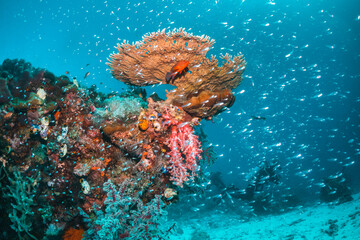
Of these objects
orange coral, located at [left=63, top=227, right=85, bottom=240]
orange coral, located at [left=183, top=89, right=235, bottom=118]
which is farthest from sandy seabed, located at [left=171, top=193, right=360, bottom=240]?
orange coral, located at [left=183, top=89, right=235, bottom=118]

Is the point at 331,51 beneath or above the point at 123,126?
above

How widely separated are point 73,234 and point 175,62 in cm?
507

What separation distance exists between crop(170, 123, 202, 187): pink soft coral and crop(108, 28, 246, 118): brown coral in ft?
2.23

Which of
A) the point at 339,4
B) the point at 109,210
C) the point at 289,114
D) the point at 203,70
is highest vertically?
the point at 339,4

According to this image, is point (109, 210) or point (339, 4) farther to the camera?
point (339, 4)

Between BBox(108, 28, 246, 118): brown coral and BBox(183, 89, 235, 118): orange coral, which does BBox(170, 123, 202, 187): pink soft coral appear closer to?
BBox(183, 89, 235, 118): orange coral

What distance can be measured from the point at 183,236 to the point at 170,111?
1299cm

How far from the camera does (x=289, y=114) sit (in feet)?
307

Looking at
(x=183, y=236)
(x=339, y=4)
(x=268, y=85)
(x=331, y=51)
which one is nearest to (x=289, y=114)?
(x=268, y=85)

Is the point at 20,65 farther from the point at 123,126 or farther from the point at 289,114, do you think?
the point at 289,114

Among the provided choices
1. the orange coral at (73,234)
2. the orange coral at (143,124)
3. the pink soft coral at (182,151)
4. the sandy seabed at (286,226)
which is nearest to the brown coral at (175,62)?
the pink soft coral at (182,151)

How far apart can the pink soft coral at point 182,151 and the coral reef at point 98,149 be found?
0.03 m

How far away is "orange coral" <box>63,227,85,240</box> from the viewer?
4.33 metres

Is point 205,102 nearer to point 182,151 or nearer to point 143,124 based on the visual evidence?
point 182,151
